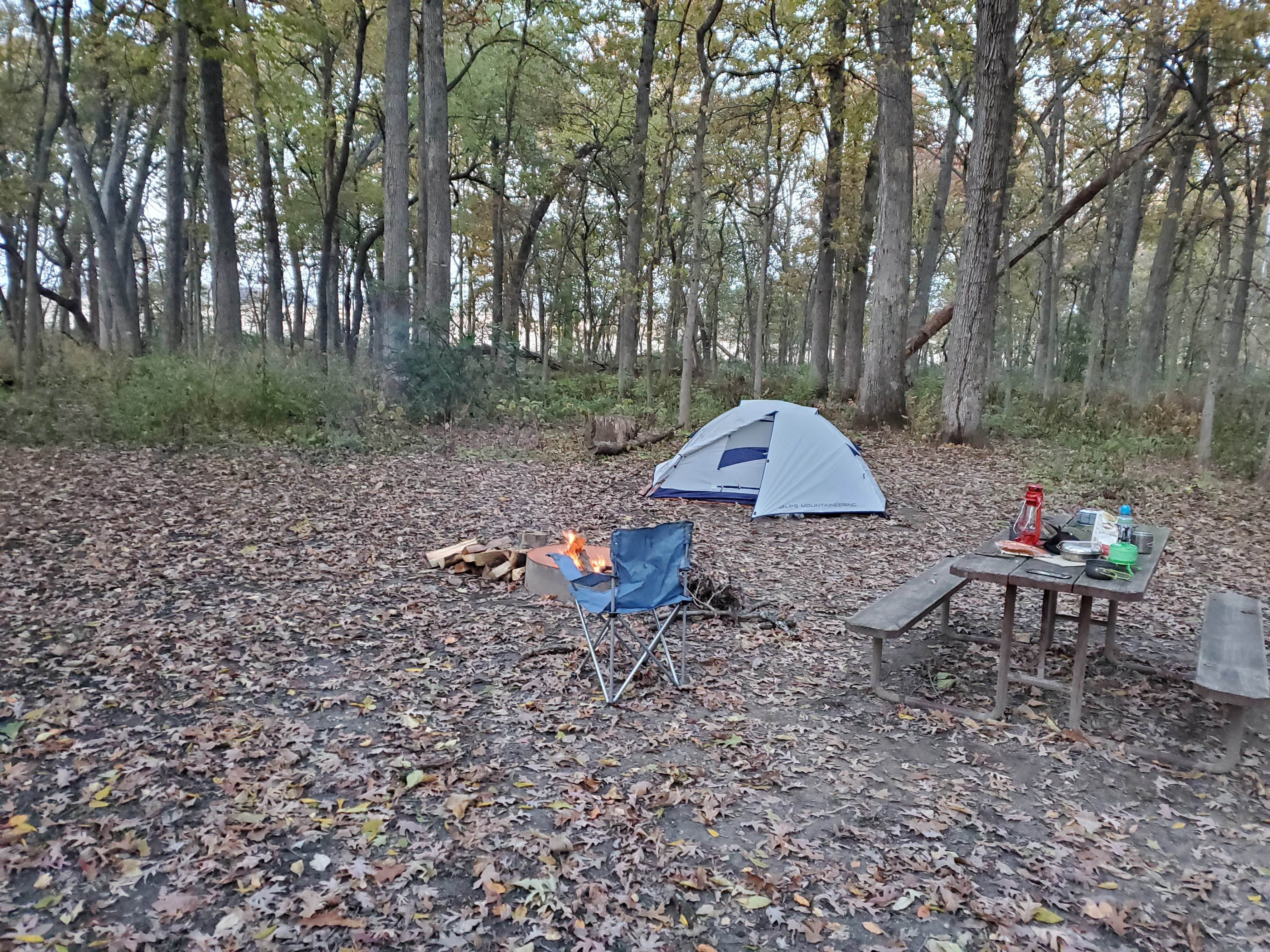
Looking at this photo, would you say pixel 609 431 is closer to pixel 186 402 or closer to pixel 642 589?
pixel 186 402

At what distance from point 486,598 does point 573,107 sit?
17221 mm

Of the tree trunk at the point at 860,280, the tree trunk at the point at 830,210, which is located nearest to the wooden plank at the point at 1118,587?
the tree trunk at the point at 830,210

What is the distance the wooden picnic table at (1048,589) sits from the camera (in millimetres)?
3557

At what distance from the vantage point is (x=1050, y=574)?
3709 mm

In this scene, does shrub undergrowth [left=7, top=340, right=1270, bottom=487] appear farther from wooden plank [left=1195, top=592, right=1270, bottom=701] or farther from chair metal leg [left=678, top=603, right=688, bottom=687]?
chair metal leg [left=678, top=603, right=688, bottom=687]

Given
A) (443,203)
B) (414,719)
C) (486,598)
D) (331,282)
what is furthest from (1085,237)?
(414,719)

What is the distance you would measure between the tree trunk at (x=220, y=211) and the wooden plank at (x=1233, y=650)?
1300cm

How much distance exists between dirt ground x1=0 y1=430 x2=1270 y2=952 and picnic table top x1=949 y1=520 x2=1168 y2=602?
0.85 m

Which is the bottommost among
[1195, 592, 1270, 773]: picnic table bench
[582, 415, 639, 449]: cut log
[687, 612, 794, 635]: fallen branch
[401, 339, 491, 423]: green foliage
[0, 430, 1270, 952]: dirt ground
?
[0, 430, 1270, 952]: dirt ground

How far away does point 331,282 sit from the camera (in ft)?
74.7

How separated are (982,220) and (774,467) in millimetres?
5761

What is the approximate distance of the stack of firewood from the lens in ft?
20.4

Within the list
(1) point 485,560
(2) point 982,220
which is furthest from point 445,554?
(2) point 982,220

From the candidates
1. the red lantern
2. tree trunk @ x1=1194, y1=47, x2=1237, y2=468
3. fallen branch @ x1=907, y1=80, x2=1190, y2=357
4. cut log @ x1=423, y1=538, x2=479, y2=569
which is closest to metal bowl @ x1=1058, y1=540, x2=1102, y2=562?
the red lantern
